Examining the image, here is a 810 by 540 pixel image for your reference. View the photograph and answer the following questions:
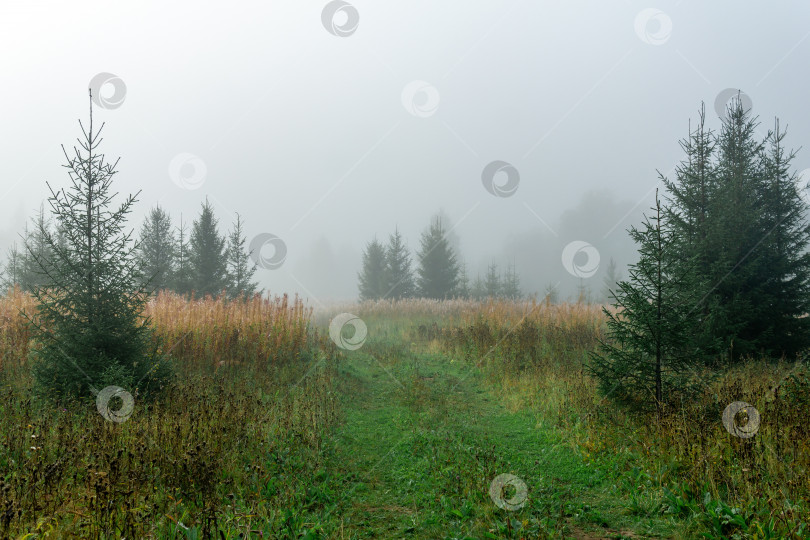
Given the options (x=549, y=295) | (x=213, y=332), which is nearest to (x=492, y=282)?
(x=549, y=295)

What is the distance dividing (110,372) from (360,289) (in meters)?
29.8

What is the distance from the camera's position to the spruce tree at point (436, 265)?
3225cm

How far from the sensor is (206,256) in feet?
73.1

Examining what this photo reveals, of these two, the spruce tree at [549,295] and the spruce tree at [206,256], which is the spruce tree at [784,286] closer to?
the spruce tree at [549,295]

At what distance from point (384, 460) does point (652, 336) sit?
4056 mm

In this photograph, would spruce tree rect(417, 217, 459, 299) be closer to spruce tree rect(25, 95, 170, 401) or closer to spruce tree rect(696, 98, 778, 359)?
A: spruce tree rect(696, 98, 778, 359)

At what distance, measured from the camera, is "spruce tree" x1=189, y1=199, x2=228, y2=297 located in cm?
2214

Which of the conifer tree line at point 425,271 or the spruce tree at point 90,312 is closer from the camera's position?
the spruce tree at point 90,312

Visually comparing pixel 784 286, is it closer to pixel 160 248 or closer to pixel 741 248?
pixel 741 248

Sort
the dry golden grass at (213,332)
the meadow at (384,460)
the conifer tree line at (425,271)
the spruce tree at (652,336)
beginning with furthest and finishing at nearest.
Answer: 1. the conifer tree line at (425,271)
2. the dry golden grass at (213,332)
3. the spruce tree at (652,336)
4. the meadow at (384,460)

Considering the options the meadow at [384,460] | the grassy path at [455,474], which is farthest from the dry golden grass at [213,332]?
the grassy path at [455,474]

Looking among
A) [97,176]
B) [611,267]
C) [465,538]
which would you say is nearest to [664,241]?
[465,538]

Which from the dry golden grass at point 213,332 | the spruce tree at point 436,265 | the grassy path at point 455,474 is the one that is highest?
the spruce tree at point 436,265

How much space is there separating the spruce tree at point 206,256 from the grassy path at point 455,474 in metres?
15.7
